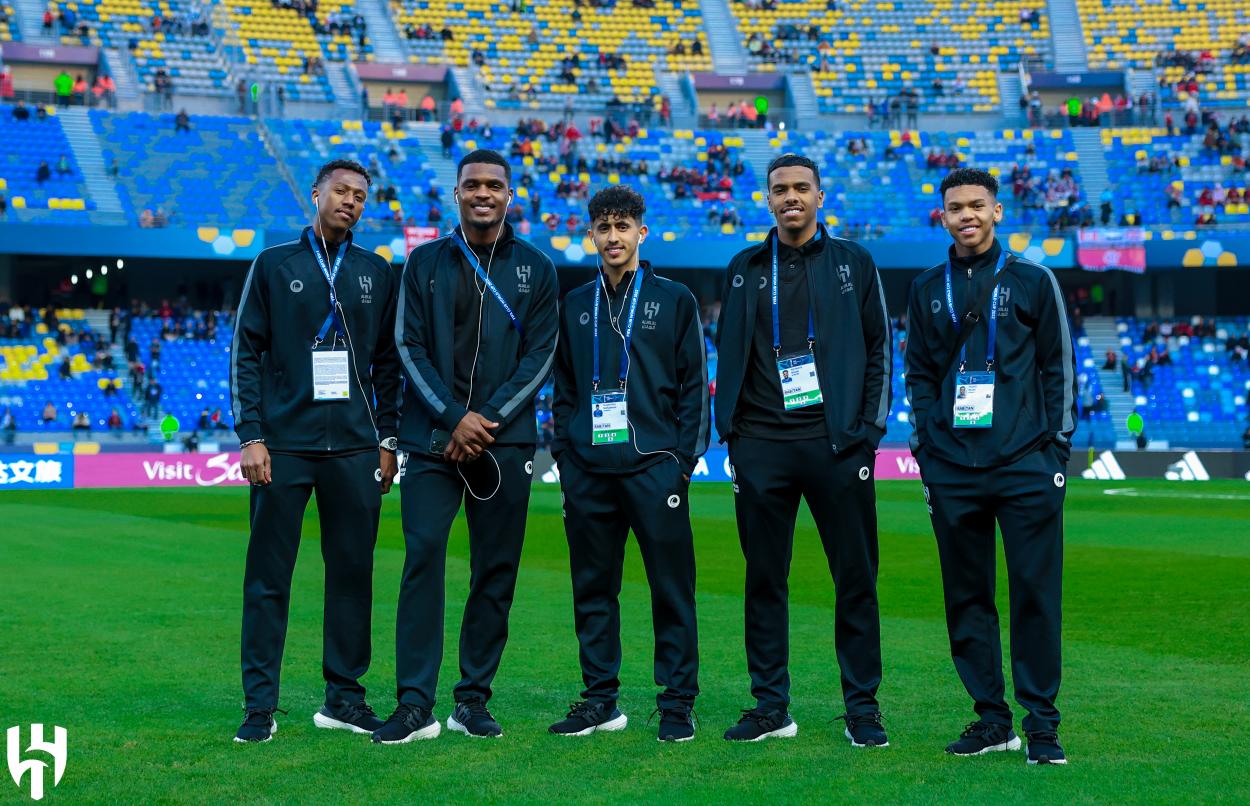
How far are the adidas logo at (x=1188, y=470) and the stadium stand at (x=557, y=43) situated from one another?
25608 millimetres

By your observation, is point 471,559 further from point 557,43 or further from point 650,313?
point 557,43

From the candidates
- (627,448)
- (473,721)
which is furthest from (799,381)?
(473,721)

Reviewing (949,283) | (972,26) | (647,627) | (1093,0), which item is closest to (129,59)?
(972,26)

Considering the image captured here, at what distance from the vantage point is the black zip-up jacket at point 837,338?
7.14m

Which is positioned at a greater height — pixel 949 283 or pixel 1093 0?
pixel 1093 0

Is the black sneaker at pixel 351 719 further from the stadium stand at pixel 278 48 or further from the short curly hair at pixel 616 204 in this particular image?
the stadium stand at pixel 278 48

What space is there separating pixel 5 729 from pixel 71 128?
4344cm

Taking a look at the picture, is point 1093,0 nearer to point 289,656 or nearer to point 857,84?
point 857,84

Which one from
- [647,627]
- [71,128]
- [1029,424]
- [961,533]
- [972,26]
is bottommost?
[647,627]

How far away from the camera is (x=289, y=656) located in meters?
9.90

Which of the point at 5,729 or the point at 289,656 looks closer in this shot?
the point at 5,729

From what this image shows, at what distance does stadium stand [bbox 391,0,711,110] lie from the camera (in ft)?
181

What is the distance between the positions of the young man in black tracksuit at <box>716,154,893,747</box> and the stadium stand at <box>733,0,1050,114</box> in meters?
49.6

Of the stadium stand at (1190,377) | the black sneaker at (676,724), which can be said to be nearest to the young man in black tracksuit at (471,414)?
the black sneaker at (676,724)
